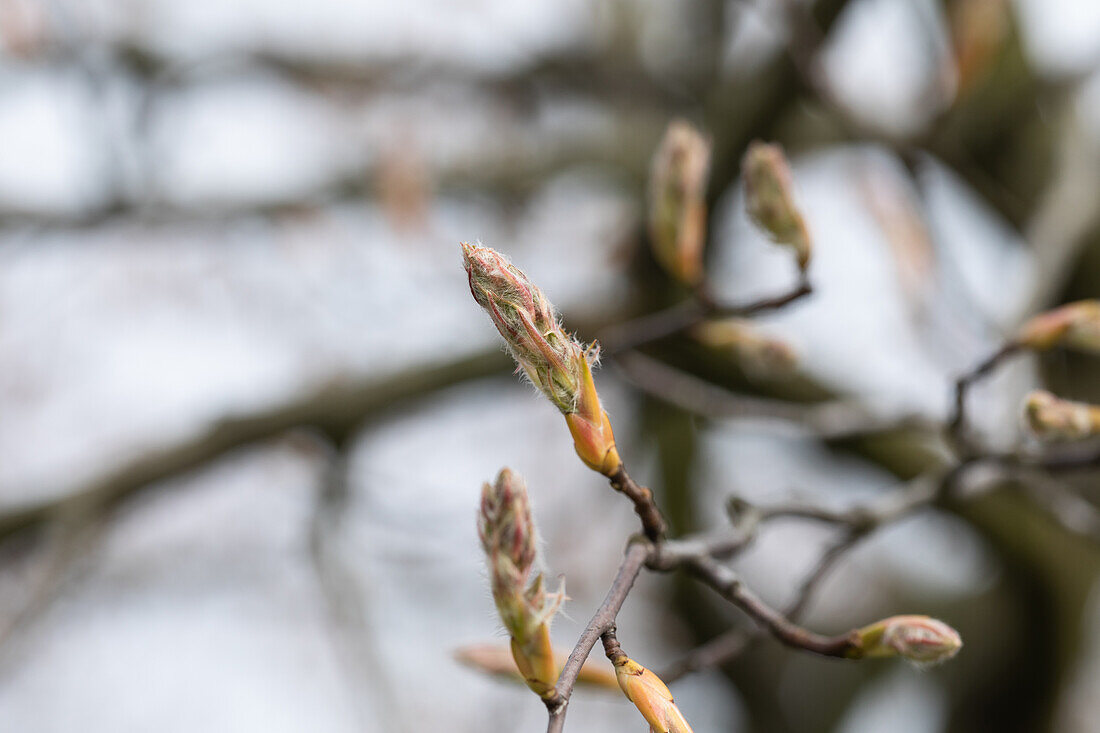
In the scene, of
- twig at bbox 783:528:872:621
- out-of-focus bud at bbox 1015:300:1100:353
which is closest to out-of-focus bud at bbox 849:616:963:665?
twig at bbox 783:528:872:621

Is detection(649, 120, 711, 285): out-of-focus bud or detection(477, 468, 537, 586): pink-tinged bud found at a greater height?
detection(649, 120, 711, 285): out-of-focus bud

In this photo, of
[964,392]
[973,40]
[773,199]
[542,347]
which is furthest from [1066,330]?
[973,40]

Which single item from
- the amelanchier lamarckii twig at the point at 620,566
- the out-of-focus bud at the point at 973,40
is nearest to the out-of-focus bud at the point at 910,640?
the amelanchier lamarckii twig at the point at 620,566

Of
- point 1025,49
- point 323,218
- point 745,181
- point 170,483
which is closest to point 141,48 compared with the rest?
point 323,218

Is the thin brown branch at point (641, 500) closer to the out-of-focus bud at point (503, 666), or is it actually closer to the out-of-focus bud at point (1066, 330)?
the out-of-focus bud at point (503, 666)

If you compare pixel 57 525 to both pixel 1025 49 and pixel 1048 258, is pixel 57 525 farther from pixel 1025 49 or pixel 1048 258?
pixel 1025 49

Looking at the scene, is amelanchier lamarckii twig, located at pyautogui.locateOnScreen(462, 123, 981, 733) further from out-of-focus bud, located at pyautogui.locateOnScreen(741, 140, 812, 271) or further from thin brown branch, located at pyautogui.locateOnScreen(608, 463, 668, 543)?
out-of-focus bud, located at pyautogui.locateOnScreen(741, 140, 812, 271)
